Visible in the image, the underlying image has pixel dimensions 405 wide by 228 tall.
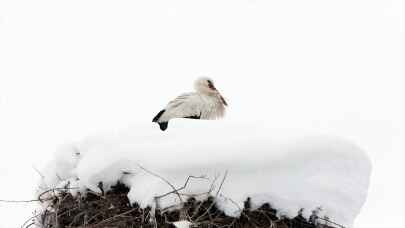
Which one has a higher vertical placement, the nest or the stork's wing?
the stork's wing

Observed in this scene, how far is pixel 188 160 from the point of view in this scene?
3443mm

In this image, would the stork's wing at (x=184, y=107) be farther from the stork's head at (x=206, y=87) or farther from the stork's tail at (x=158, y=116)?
the stork's head at (x=206, y=87)

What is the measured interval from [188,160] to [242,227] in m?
0.46

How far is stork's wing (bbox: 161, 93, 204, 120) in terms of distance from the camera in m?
4.72

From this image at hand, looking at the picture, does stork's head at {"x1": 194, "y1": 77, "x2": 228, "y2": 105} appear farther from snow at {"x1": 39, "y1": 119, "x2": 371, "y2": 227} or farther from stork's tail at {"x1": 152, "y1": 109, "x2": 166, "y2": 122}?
snow at {"x1": 39, "y1": 119, "x2": 371, "y2": 227}

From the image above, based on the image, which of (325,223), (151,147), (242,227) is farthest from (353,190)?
(151,147)

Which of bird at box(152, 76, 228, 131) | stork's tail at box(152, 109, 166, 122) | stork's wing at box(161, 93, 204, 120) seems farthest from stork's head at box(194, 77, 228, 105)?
stork's tail at box(152, 109, 166, 122)

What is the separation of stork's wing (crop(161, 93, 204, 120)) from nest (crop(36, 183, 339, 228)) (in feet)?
3.59

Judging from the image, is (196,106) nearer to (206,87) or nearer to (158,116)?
(158,116)

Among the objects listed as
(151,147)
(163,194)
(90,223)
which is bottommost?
(90,223)

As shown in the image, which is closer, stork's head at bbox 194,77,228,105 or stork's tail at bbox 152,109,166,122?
stork's tail at bbox 152,109,166,122

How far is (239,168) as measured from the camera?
11.3 feet

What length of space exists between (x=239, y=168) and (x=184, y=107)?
147cm

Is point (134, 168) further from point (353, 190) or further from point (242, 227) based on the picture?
point (353, 190)
